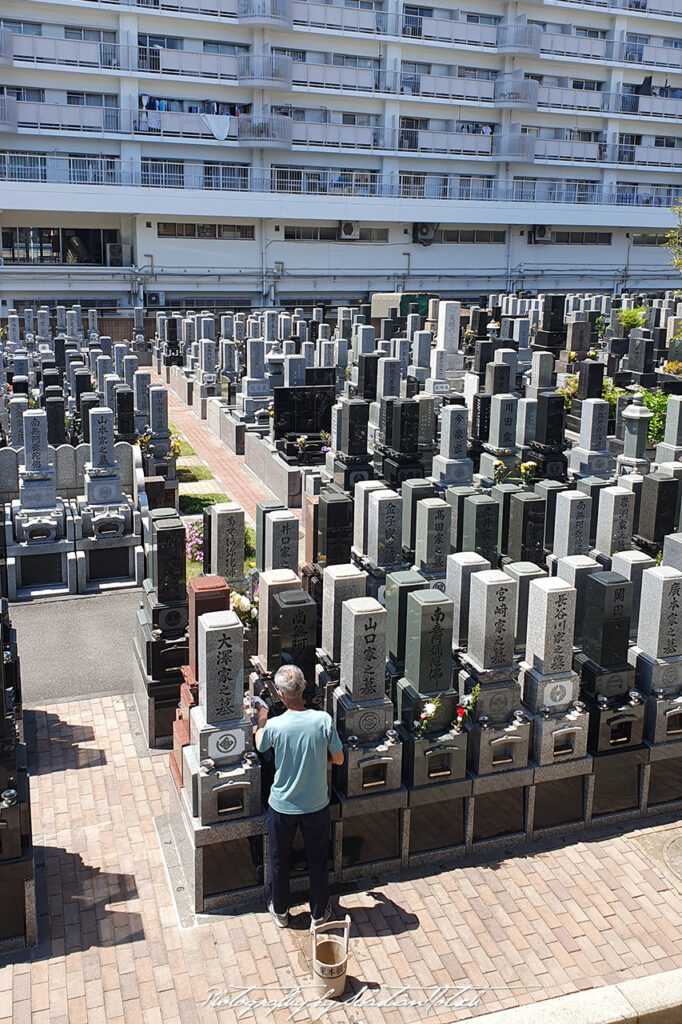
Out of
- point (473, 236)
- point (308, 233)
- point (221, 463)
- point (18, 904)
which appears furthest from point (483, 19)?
point (18, 904)

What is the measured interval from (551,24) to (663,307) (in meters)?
20.1

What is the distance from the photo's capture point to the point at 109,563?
12555 mm

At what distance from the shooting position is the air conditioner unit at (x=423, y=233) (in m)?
44.9

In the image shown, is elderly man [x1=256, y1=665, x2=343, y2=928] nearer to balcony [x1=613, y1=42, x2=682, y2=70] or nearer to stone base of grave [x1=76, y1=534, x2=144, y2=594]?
stone base of grave [x1=76, y1=534, x2=144, y2=594]

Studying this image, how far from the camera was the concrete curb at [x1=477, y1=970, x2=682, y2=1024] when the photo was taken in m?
5.23

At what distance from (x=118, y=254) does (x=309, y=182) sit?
889 cm

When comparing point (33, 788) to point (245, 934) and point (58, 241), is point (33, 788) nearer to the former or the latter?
point (245, 934)

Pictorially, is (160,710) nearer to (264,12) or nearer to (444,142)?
(264,12)

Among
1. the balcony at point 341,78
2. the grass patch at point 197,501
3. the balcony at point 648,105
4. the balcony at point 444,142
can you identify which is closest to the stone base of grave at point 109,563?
the grass patch at point 197,501

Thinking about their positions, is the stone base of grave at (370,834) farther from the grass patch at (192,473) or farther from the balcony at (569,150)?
the balcony at (569,150)

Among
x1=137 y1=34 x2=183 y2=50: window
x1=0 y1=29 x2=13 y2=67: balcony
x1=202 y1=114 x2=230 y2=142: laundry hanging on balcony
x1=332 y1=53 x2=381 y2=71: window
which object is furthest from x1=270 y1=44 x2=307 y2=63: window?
x1=0 y1=29 x2=13 y2=67: balcony

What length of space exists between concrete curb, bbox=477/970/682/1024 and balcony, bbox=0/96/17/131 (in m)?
37.2

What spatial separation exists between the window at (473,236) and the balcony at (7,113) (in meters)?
19.4

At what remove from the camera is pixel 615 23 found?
47.1 m
